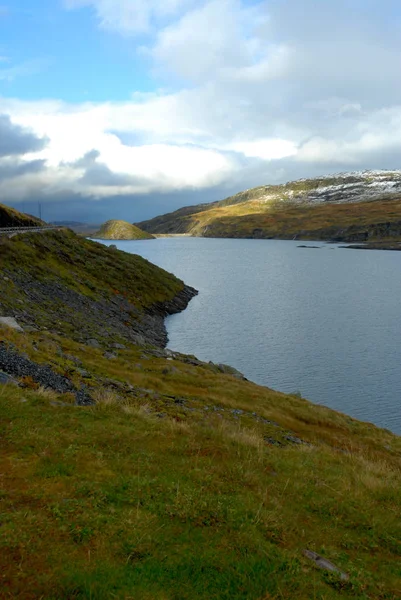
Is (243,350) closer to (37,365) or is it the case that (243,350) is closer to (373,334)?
(373,334)

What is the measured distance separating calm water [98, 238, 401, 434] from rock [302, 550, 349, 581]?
28.5 meters

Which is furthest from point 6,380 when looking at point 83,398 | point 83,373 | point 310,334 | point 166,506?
point 310,334

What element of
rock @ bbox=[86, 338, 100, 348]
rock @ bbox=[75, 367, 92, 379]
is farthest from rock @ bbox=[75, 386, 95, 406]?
rock @ bbox=[86, 338, 100, 348]

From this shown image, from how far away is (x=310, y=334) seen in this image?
60656 mm

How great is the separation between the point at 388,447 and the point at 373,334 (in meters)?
36.5

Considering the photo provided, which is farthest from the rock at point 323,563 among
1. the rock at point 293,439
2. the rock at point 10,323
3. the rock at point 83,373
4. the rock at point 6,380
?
the rock at point 10,323

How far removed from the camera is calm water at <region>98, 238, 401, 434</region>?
41.6 m

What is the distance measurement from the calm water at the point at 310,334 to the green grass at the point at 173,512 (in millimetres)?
24859

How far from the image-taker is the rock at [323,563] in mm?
8670

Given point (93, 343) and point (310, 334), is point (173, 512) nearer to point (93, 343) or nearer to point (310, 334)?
point (93, 343)

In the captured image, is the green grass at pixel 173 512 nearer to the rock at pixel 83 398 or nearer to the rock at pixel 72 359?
the rock at pixel 83 398

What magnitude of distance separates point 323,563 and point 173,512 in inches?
129

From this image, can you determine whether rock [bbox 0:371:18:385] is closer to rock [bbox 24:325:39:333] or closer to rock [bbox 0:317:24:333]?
rock [bbox 0:317:24:333]

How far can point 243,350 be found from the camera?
54125 millimetres
